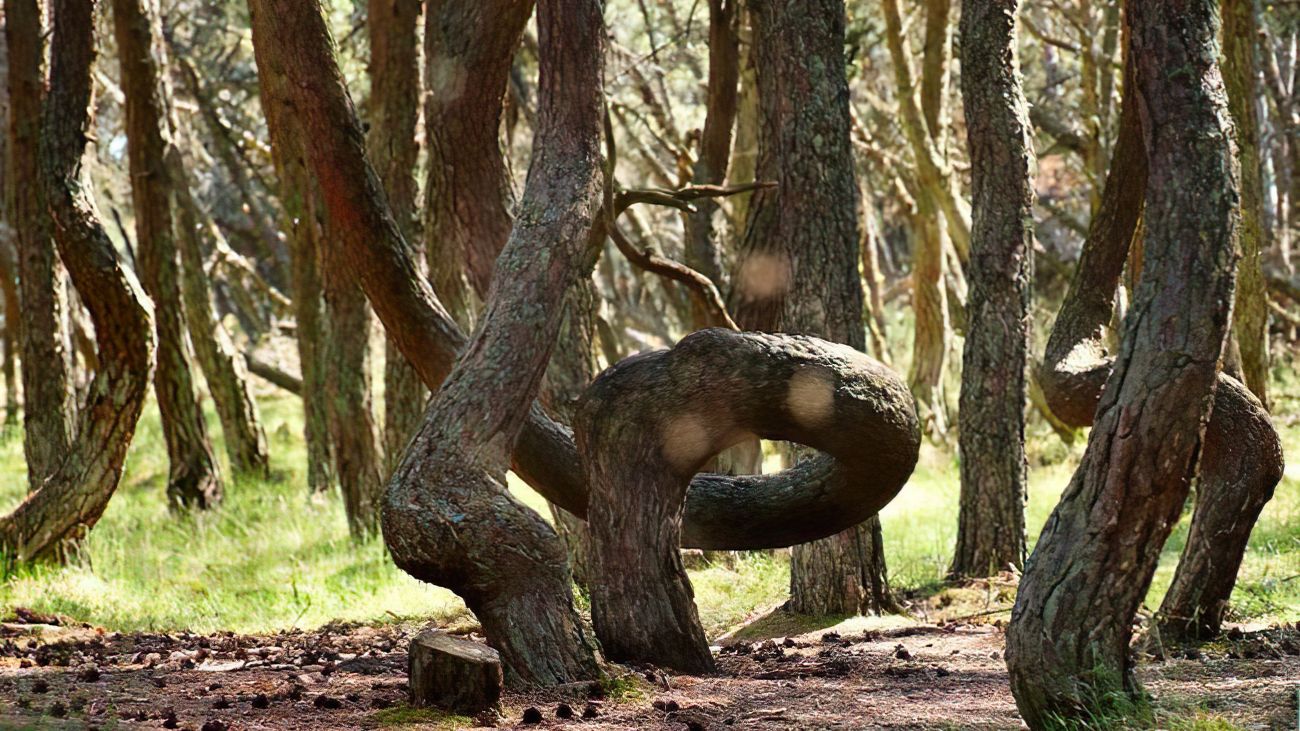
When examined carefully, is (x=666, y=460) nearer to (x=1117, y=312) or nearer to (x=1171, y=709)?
(x=1171, y=709)

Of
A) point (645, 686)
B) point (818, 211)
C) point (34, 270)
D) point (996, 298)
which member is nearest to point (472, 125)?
point (818, 211)

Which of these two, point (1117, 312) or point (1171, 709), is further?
point (1117, 312)

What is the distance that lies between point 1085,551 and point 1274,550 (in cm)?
588

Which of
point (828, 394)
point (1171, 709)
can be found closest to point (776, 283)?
point (828, 394)

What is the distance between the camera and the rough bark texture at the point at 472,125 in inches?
301

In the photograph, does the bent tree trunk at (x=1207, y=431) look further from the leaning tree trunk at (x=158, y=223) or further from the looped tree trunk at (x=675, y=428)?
the leaning tree trunk at (x=158, y=223)

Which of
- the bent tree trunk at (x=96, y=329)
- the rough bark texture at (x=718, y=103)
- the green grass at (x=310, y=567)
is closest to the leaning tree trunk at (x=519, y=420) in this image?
the bent tree trunk at (x=96, y=329)

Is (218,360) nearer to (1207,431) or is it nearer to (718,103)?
(718,103)

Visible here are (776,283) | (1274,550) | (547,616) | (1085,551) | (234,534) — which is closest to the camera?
(1085,551)

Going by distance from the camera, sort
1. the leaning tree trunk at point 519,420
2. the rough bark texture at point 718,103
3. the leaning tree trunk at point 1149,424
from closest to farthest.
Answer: the leaning tree trunk at point 1149,424 → the leaning tree trunk at point 519,420 → the rough bark texture at point 718,103

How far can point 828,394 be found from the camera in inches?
222

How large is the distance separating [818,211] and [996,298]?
171 cm

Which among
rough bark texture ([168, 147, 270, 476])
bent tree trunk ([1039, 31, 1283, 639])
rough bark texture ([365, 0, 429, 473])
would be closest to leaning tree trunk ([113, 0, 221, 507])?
rough bark texture ([168, 147, 270, 476])

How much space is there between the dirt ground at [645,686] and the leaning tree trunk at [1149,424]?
539 mm
